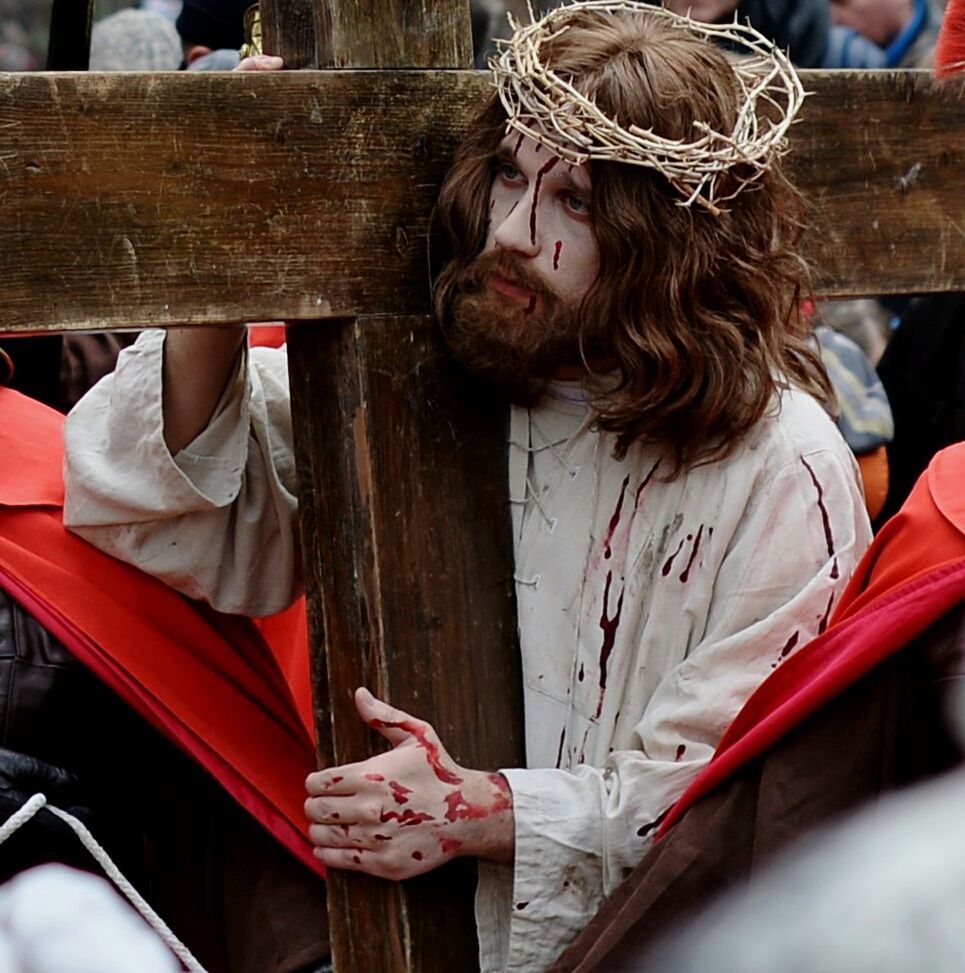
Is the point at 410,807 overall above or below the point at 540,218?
below

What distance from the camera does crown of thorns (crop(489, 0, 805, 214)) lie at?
197 cm

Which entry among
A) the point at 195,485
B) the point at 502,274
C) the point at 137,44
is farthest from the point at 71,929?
the point at 137,44

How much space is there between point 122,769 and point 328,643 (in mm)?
466

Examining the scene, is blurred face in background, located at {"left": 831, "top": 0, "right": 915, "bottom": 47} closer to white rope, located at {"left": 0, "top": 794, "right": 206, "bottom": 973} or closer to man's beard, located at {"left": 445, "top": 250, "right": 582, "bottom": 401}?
man's beard, located at {"left": 445, "top": 250, "right": 582, "bottom": 401}

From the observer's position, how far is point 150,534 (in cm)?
227

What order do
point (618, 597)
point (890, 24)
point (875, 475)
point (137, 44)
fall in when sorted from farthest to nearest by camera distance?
point (137, 44), point (890, 24), point (875, 475), point (618, 597)

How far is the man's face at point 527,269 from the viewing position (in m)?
2.02

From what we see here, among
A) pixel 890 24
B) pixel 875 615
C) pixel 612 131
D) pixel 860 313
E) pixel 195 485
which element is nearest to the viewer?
pixel 875 615

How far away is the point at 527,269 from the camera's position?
6.73ft

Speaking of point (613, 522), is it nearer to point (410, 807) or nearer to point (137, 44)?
point (410, 807)

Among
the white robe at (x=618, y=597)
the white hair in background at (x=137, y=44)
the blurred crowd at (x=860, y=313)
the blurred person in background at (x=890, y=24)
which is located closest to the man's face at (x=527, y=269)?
the white robe at (x=618, y=597)

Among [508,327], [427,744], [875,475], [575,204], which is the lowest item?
[875,475]

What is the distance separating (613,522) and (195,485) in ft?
1.59

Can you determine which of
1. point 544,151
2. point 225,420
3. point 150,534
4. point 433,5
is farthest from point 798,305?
point 150,534
